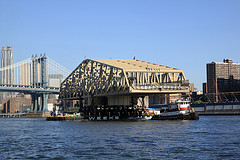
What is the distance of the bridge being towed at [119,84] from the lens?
4774 inches

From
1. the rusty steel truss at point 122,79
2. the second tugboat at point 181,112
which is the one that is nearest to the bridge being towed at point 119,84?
the rusty steel truss at point 122,79

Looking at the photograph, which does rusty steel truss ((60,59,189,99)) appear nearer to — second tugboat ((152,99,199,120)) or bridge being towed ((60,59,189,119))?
bridge being towed ((60,59,189,119))

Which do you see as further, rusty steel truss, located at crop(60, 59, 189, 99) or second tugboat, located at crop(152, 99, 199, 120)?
rusty steel truss, located at crop(60, 59, 189, 99)

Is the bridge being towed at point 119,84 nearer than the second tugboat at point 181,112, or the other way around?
the second tugboat at point 181,112

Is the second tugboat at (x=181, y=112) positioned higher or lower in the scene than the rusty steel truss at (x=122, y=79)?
lower

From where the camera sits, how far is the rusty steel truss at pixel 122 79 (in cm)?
12025

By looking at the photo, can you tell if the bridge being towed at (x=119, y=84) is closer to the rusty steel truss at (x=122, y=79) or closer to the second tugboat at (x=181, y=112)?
the rusty steel truss at (x=122, y=79)

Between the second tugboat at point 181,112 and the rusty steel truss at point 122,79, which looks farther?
the rusty steel truss at point 122,79

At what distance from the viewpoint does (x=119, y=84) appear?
126m

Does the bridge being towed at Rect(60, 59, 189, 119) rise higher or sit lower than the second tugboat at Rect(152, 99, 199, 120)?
higher

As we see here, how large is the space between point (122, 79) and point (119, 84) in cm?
475

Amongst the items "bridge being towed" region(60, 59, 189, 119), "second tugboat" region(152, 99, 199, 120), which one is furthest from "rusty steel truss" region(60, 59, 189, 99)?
"second tugboat" region(152, 99, 199, 120)

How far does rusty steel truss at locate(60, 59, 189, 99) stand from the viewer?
120250 millimetres

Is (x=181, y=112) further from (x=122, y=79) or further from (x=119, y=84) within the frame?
(x=119, y=84)
